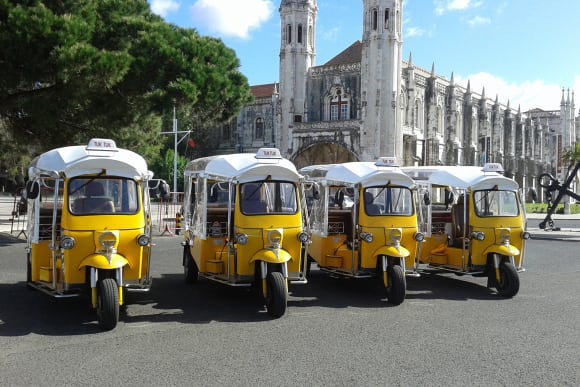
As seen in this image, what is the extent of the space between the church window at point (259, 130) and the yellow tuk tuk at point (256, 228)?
48.9m

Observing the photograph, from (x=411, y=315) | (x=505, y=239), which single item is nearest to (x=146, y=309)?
(x=411, y=315)

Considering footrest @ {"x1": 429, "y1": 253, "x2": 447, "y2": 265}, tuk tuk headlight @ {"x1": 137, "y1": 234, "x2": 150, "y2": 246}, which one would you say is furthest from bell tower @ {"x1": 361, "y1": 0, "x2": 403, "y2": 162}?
tuk tuk headlight @ {"x1": 137, "y1": 234, "x2": 150, "y2": 246}

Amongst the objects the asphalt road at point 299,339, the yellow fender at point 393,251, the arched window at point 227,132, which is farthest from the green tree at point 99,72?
the arched window at point 227,132

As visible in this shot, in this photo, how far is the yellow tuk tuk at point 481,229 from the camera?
35.6 ft

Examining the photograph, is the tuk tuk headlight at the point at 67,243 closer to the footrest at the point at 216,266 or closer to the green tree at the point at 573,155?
the footrest at the point at 216,266

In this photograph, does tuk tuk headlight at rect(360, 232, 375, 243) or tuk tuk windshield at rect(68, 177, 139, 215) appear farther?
tuk tuk headlight at rect(360, 232, 375, 243)

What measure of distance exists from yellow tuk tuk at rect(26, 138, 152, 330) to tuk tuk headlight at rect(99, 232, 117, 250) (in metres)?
0.01

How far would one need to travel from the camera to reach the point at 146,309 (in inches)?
350

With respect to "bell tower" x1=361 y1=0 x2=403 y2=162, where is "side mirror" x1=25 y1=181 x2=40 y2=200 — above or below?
below

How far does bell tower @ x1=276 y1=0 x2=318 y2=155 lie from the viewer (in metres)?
49.2

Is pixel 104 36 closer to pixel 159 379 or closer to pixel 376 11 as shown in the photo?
pixel 159 379

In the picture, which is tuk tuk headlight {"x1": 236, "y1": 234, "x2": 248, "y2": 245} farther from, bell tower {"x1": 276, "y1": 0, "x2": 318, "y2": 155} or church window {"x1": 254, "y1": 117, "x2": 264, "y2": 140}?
church window {"x1": 254, "y1": 117, "x2": 264, "y2": 140}

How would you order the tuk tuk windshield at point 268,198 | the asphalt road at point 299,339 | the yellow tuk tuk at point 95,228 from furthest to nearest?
the tuk tuk windshield at point 268,198, the yellow tuk tuk at point 95,228, the asphalt road at point 299,339

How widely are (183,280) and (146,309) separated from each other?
9.38 ft
